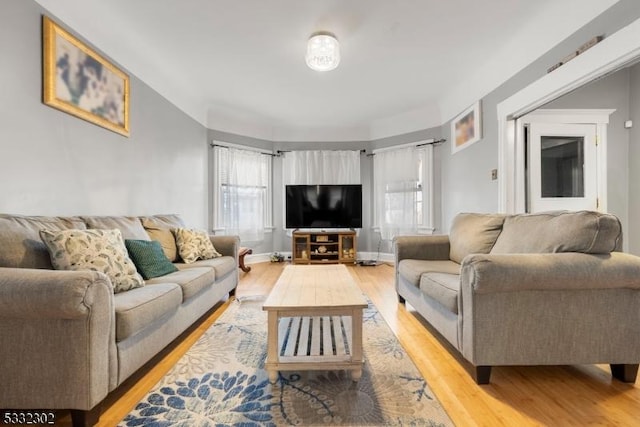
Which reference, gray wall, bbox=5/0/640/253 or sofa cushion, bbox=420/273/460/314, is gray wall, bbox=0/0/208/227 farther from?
sofa cushion, bbox=420/273/460/314

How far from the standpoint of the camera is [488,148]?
3.34m

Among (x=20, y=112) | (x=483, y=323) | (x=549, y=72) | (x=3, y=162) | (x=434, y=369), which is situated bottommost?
(x=434, y=369)

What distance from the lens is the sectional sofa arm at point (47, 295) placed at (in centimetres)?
115

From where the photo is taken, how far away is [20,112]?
6.13 feet

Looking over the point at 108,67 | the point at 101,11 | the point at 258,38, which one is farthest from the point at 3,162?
the point at 258,38

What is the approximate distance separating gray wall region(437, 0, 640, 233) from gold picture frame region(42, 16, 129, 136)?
3623 millimetres

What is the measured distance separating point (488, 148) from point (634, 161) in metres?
1.70

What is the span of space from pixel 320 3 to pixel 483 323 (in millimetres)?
2442

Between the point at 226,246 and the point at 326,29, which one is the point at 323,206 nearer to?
the point at 226,246

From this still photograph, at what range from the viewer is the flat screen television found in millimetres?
5289

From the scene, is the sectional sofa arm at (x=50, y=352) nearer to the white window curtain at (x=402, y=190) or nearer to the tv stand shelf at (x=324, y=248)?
the tv stand shelf at (x=324, y=248)

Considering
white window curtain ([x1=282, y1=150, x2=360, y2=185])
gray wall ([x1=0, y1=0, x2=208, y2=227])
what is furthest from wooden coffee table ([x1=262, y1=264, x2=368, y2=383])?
white window curtain ([x1=282, y1=150, x2=360, y2=185])

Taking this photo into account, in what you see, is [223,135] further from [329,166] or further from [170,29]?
[170,29]

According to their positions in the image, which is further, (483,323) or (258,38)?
(258,38)
